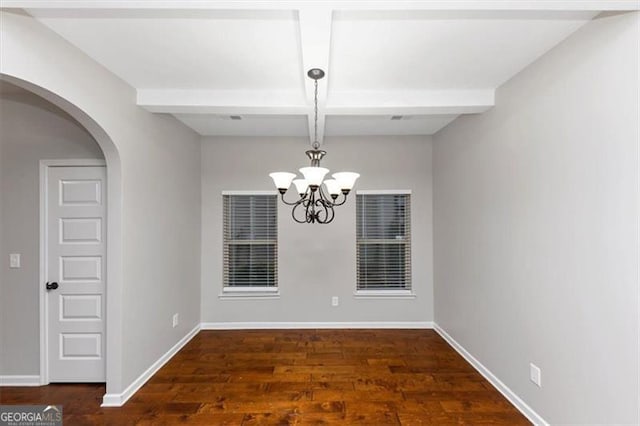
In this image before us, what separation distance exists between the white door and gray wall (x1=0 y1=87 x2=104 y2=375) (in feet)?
0.46

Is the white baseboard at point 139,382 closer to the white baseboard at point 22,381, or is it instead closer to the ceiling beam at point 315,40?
the white baseboard at point 22,381

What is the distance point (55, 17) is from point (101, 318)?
95.1 inches

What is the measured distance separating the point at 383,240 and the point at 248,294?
2.12 m

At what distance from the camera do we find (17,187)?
2914 mm

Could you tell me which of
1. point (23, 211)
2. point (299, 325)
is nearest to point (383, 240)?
point (299, 325)

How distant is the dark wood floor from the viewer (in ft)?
8.18

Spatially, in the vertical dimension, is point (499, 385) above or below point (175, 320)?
below

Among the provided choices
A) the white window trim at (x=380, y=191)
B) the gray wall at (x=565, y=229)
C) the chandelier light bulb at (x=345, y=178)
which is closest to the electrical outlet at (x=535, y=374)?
the gray wall at (x=565, y=229)

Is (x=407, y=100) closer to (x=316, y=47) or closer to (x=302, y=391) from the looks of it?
(x=316, y=47)

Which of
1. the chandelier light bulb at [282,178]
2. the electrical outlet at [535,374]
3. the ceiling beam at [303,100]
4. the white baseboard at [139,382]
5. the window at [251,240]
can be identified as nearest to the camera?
the electrical outlet at [535,374]

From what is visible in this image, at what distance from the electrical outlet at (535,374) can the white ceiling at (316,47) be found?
2295mm

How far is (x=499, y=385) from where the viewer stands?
285 centimetres

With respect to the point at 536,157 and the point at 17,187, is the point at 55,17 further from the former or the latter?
the point at 536,157

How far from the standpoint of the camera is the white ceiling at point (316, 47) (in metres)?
1.72
